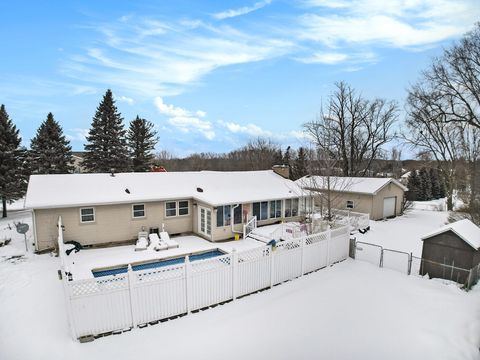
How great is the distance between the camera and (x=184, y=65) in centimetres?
1822

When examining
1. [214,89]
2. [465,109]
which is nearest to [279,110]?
[214,89]

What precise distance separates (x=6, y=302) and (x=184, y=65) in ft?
50.8

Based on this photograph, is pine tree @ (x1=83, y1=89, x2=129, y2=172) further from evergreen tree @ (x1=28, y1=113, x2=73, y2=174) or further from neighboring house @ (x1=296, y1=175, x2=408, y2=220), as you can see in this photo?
neighboring house @ (x1=296, y1=175, x2=408, y2=220)

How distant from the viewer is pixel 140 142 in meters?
35.2

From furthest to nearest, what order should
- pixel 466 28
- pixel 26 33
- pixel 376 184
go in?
pixel 376 184 < pixel 466 28 < pixel 26 33

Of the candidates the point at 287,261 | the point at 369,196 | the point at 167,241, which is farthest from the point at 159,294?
the point at 369,196

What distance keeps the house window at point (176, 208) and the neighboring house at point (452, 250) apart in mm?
12363

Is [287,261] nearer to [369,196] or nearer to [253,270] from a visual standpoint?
[253,270]

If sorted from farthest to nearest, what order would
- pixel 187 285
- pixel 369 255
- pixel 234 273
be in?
pixel 369 255 → pixel 234 273 → pixel 187 285

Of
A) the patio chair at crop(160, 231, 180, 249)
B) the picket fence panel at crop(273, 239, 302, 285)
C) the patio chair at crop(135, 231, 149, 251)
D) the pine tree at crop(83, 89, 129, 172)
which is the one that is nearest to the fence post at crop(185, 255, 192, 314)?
the picket fence panel at crop(273, 239, 302, 285)

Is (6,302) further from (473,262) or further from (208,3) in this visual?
(473,262)

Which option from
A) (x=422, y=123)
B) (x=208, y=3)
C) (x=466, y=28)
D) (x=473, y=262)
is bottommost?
(x=473, y=262)

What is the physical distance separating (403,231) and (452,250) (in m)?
9.94

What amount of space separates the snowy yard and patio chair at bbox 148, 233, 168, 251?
467cm
